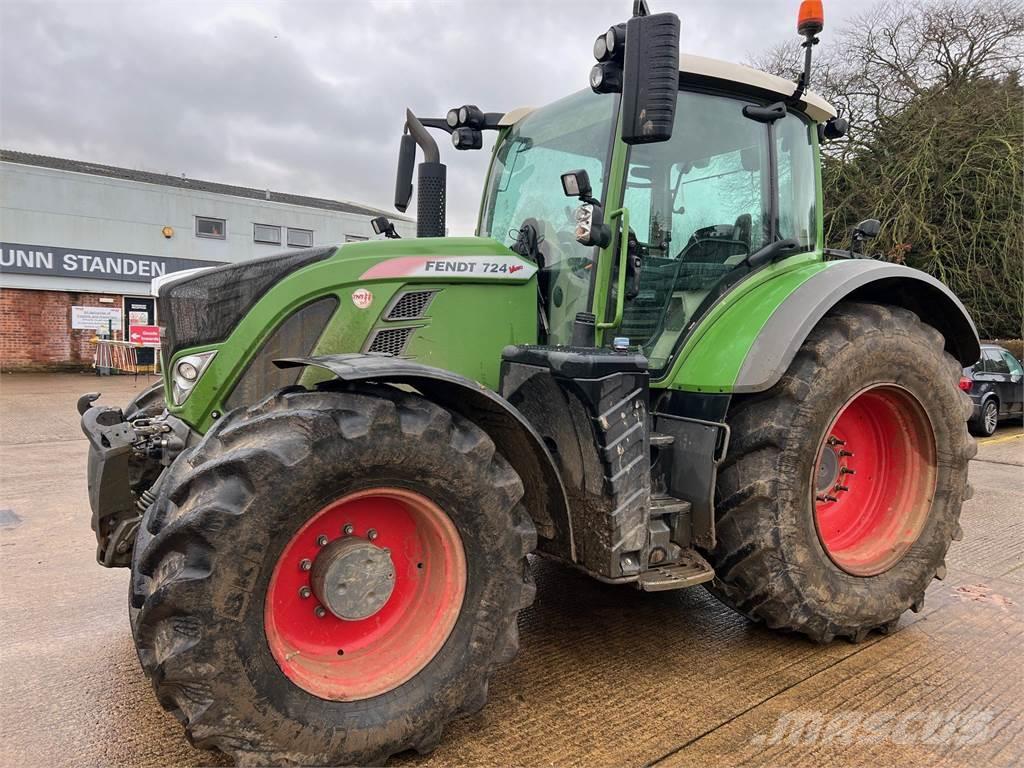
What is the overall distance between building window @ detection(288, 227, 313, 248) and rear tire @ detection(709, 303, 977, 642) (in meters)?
19.0

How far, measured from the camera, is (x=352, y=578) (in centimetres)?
223

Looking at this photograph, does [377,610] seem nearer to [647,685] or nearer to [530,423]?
[530,423]

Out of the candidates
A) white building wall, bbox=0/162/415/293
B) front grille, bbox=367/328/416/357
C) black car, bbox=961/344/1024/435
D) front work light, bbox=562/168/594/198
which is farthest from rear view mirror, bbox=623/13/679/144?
white building wall, bbox=0/162/415/293

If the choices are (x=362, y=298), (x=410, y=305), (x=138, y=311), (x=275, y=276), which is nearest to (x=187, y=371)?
(x=275, y=276)

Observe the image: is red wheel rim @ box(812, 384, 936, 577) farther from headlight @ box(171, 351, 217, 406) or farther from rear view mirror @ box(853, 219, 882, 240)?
headlight @ box(171, 351, 217, 406)

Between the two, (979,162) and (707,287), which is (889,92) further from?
(707,287)

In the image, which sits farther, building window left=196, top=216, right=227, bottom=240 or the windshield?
building window left=196, top=216, right=227, bottom=240

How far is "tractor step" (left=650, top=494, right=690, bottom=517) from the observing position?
2791 mm

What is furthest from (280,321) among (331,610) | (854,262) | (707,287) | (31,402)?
(31,402)

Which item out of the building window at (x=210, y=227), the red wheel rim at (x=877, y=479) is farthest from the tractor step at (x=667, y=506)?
the building window at (x=210, y=227)

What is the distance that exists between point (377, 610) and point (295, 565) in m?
0.30

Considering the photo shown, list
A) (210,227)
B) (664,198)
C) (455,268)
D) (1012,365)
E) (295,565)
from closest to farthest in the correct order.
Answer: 1. (295,565)
2. (455,268)
3. (664,198)
4. (1012,365)
5. (210,227)

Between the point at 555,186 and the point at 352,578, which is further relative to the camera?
the point at 555,186

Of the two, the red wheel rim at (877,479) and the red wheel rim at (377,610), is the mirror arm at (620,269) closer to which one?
the red wheel rim at (377,610)
